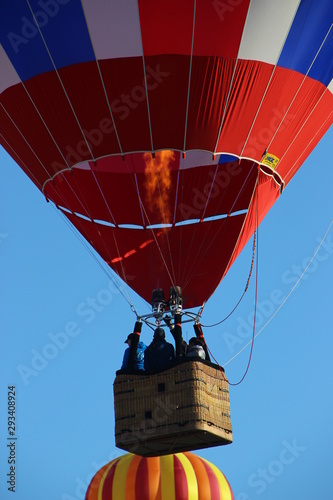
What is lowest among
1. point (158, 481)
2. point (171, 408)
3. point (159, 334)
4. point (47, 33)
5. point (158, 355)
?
point (171, 408)

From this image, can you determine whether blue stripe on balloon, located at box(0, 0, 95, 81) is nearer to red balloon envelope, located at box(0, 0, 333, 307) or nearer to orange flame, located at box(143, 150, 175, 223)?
red balloon envelope, located at box(0, 0, 333, 307)

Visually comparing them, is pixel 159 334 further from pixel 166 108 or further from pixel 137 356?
pixel 166 108

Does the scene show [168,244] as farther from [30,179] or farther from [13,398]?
[13,398]

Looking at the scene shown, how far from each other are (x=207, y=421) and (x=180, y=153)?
2.70 metres

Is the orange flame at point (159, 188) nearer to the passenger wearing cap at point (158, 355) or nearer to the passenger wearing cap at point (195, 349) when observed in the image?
the passenger wearing cap at point (195, 349)

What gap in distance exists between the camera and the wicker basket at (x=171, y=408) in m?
10.3

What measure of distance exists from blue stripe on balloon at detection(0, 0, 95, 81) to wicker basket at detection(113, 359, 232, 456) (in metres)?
2.82

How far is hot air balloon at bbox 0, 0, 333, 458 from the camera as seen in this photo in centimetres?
1080

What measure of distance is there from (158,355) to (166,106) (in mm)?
2194

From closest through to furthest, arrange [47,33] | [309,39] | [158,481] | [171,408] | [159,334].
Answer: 1. [171,408]
2. [159,334]
3. [47,33]
4. [309,39]
5. [158,481]

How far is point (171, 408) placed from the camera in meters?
10.4

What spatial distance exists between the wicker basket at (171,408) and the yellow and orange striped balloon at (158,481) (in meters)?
6.03

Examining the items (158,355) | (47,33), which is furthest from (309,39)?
(158,355)

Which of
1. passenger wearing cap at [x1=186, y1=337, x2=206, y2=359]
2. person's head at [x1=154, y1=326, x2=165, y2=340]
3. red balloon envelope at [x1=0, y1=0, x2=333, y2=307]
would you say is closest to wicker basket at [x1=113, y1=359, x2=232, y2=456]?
passenger wearing cap at [x1=186, y1=337, x2=206, y2=359]
